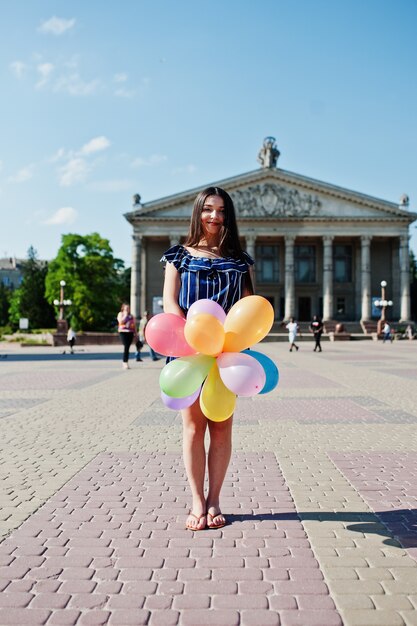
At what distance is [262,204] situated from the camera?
6806 centimetres

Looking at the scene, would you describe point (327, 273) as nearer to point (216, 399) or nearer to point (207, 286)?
point (207, 286)

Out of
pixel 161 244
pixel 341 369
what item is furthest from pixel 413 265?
pixel 341 369

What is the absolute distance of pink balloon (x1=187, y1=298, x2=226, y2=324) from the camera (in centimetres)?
402

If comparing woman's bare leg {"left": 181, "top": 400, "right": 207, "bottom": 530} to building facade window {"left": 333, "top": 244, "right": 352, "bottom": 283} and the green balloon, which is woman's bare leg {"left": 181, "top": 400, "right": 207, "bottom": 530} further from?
building facade window {"left": 333, "top": 244, "right": 352, "bottom": 283}

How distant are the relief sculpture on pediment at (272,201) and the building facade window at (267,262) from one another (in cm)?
579

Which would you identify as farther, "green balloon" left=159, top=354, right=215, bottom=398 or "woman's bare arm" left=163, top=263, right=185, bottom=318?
"woman's bare arm" left=163, top=263, right=185, bottom=318

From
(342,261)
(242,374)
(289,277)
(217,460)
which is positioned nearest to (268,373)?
(242,374)

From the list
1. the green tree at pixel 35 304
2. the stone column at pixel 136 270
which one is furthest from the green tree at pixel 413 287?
the green tree at pixel 35 304

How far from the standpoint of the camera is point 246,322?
4.07m

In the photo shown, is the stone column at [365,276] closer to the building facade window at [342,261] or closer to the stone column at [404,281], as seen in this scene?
the stone column at [404,281]

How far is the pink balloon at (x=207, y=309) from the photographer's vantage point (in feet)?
13.2

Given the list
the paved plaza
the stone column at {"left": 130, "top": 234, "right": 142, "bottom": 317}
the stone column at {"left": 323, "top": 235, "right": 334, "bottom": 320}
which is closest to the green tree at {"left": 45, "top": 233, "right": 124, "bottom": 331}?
the stone column at {"left": 130, "top": 234, "right": 142, "bottom": 317}

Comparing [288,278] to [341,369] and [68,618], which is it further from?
[68,618]

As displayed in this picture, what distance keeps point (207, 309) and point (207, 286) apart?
0.39 metres
